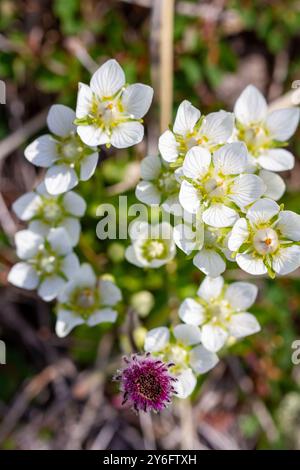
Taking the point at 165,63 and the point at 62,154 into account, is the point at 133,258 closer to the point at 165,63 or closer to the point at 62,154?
the point at 62,154

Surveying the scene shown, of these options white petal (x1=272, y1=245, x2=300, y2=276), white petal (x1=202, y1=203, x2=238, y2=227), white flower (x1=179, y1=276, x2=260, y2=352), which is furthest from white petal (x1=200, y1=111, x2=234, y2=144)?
white flower (x1=179, y1=276, x2=260, y2=352)

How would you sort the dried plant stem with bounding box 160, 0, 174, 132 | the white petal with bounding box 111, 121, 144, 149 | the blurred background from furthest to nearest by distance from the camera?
the blurred background
the dried plant stem with bounding box 160, 0, 174, 132
the white petal with bounding box 111, 121, 144, 149

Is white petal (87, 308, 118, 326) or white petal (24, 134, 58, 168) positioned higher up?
white petal (24, 134, 58, 168)

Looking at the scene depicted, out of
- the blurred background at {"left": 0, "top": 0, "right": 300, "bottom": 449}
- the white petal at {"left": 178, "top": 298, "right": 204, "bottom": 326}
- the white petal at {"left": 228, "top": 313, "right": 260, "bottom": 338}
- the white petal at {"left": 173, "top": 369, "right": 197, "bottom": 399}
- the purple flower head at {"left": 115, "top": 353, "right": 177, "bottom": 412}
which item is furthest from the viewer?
the blurred background at {"left": 0, "top": 0, "right": 300, "bottom": 449}

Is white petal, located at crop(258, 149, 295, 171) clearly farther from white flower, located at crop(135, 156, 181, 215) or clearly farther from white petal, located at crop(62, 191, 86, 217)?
white petal, located at crop(62, 191, 86, 217)

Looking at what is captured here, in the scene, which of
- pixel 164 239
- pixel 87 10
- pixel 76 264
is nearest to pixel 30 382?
pixel 76 264

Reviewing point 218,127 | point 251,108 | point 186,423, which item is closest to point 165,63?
point 251,108

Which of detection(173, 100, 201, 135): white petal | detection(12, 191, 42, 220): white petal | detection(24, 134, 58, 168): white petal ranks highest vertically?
detection(173, 100, 201, 135): white petal
